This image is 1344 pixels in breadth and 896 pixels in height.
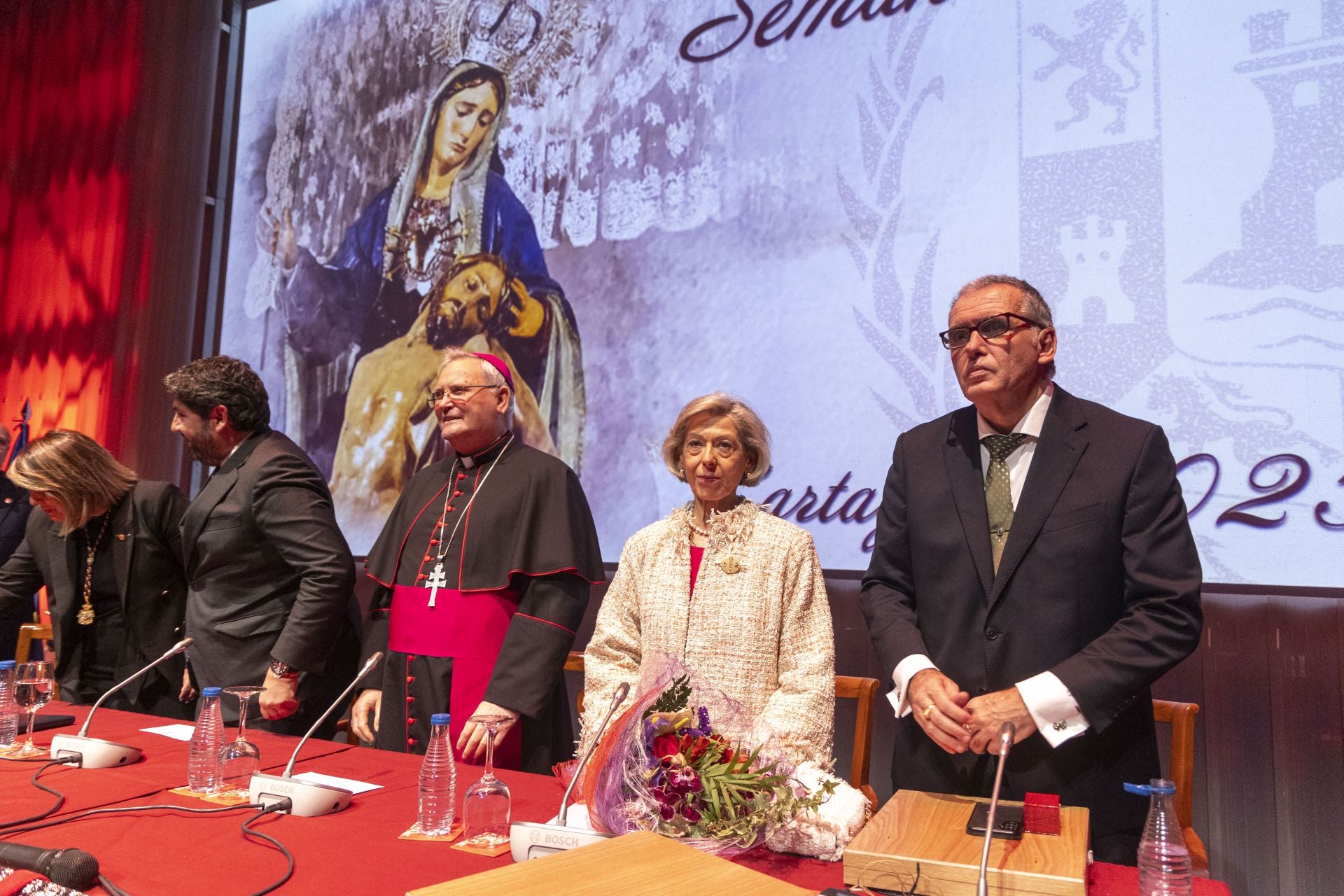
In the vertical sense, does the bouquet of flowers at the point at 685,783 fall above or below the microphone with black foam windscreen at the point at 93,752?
above

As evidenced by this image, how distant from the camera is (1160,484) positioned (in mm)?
1905

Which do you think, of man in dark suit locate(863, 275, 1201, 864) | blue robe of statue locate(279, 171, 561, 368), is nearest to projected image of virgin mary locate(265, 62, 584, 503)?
blue robe of statue locate(279, 171, 561, 368)

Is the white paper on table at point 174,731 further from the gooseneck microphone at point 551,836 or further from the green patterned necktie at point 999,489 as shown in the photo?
the green patterned necktie at point 999,489

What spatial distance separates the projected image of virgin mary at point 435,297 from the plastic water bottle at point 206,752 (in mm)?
2375

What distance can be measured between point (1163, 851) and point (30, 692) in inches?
87.9

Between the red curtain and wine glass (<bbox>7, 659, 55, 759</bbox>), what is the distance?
3.39 metres

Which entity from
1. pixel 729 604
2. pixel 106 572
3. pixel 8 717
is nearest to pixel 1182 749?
pixel 729 604

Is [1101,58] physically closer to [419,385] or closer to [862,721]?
[862,721]

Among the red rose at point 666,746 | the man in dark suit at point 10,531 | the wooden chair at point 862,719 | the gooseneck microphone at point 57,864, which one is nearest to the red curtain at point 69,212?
the man in dark suit at point 10,531

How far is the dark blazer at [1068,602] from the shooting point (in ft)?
5.94

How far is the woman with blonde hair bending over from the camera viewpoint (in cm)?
326

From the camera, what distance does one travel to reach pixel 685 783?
1.46 m

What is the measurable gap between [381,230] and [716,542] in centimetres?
325

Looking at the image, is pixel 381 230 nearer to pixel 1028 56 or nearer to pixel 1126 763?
pixel 1028 56
